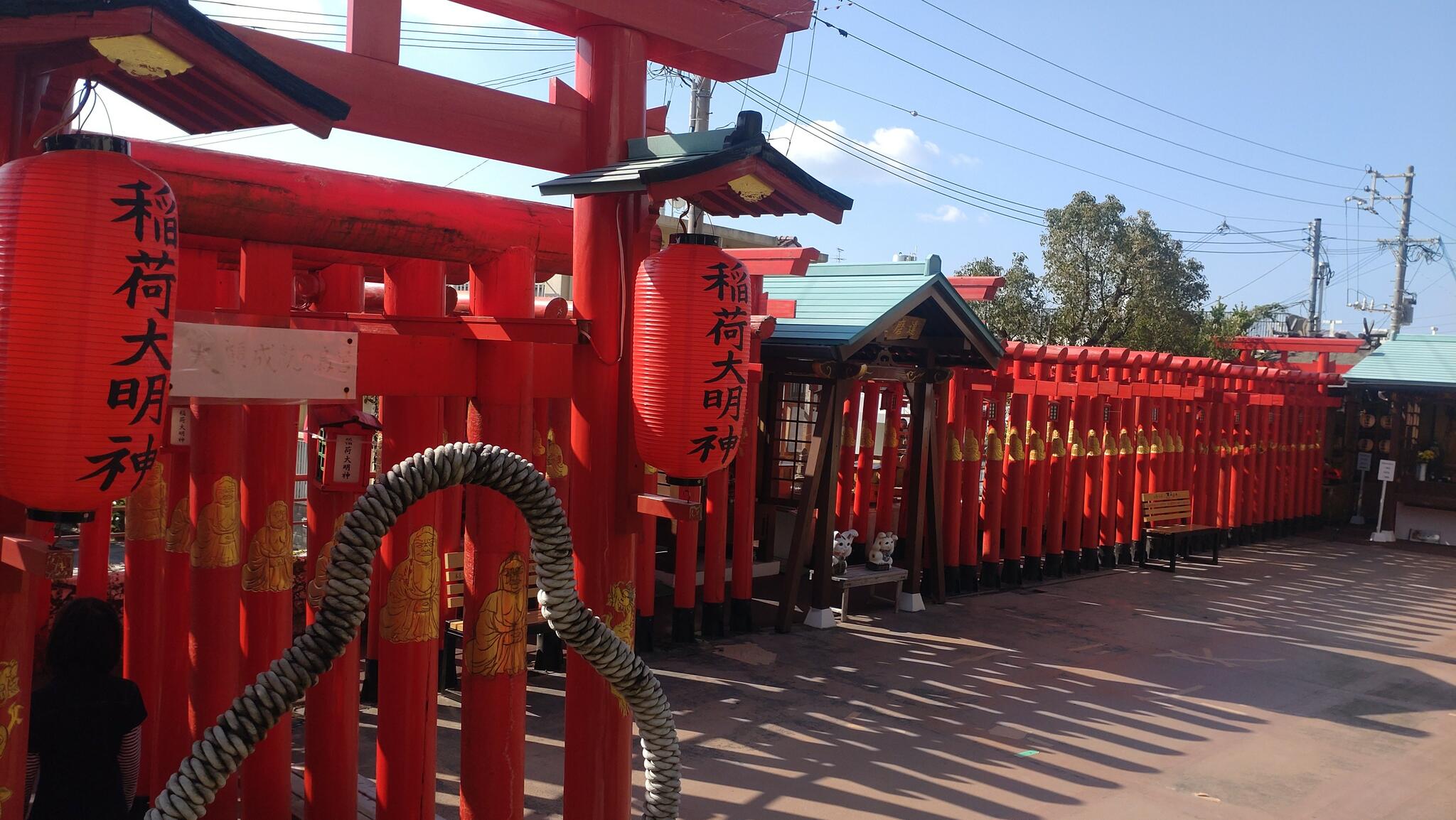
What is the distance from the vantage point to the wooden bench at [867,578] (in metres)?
10.5

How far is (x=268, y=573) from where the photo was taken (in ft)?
15.1

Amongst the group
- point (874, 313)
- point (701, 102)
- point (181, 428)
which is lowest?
point (181, 428)

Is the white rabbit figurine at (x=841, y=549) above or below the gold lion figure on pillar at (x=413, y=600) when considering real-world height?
below

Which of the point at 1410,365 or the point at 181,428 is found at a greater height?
the point at 1410,365

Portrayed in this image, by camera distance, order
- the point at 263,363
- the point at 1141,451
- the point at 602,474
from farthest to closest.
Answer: the point at 1141,451 < the point at 602,474 < the point at 263,363

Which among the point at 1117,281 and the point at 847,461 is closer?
the point at 847,461

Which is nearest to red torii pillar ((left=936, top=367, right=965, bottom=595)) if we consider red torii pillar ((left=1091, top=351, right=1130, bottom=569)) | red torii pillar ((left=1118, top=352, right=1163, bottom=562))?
red torii pillar ((left=1091, top=351, right=1130, bottom=569))

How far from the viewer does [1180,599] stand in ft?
41.1

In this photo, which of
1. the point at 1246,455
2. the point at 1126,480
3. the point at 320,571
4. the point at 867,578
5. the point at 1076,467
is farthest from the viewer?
the point at 1246,455

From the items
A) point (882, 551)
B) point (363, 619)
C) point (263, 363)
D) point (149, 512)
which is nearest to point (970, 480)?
point (882, 551)

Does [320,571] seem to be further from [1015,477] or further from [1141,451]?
[1141,451]

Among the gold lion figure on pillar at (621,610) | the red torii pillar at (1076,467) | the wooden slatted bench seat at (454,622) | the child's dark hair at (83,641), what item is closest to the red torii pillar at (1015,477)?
the red torii pillar at (1076,467)

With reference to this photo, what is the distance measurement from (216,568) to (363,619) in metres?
2.09

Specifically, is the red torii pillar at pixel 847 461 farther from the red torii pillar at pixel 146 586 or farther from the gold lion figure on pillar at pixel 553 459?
the red torii pillar at pixel 146 586
